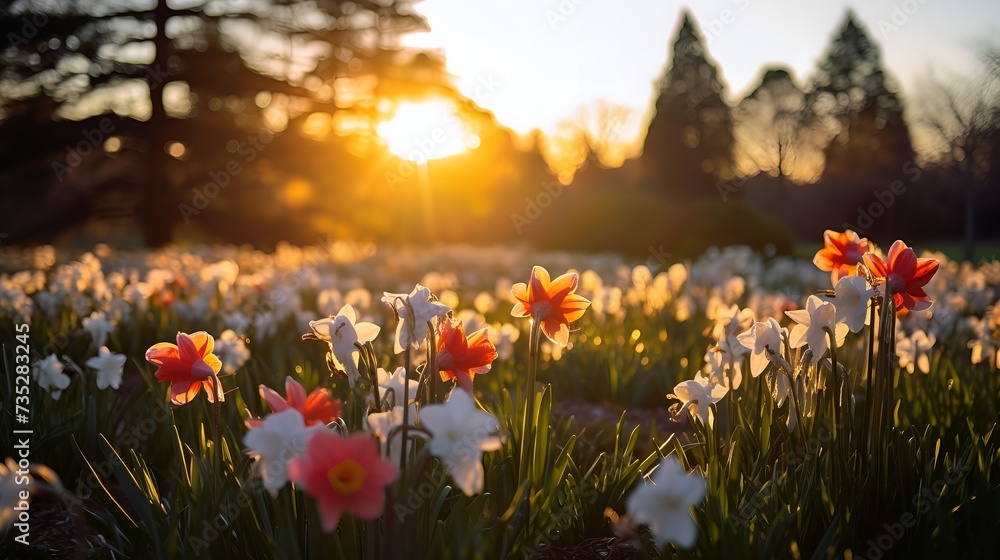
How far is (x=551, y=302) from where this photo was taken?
1833 millimetres

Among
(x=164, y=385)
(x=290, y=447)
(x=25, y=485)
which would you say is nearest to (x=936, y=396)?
(x=290, y=447)

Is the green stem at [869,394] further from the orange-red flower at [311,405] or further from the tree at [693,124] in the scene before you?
the tree at [693,124]

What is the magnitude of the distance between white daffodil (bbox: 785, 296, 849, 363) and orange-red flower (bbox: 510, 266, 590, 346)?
0.57 meters

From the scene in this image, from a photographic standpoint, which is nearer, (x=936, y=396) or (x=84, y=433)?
(x=84, y=433)

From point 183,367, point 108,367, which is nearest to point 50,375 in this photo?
point 108,367

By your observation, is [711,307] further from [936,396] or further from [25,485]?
[25,485]

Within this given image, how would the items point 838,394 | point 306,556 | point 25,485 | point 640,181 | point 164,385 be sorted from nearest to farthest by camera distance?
point 25,485, point 306,556, point 838,394, point 164,385, point 640,181

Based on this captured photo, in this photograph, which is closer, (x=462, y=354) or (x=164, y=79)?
(x=462, y=354)

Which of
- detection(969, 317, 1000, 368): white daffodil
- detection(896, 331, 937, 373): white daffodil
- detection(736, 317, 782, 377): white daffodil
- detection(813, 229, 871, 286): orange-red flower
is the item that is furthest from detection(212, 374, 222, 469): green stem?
detection(969, 317, 1000, 368): white daffodil

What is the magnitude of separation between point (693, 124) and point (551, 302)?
2383cm

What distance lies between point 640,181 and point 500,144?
6.80 metres

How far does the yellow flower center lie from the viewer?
1.17 meters

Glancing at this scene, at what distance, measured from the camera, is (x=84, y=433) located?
2699mm

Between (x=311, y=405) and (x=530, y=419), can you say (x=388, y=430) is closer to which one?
(x=311, y=405)
